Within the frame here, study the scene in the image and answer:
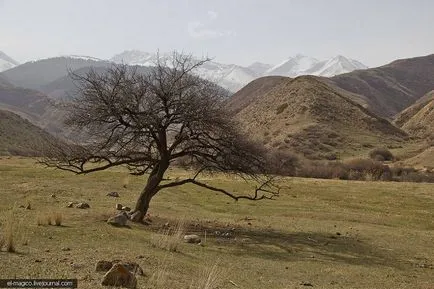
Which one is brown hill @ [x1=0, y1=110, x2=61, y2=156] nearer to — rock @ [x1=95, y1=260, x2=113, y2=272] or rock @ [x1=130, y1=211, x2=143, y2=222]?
rock @ [x1=130, y1=211, x2=143, y2=222]

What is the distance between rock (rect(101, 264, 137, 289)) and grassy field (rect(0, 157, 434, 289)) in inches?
16.3

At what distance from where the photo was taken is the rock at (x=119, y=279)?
964cm

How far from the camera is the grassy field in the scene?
1271cm

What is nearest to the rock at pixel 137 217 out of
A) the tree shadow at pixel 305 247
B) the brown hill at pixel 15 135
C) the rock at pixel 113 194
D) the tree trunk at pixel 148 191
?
the tree trunk at pixel 148 191

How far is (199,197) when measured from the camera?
41031 millimetres

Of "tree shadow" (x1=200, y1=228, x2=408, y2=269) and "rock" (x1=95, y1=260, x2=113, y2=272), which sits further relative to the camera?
"tree shadow" (x1=200, y1=228, x2=408, y2=269)

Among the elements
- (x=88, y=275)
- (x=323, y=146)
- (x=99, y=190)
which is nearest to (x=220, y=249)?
(x=88, y=275)

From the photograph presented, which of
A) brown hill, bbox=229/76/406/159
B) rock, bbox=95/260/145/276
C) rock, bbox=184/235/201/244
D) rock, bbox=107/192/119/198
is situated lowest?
rock, bbox=107/192/119/198

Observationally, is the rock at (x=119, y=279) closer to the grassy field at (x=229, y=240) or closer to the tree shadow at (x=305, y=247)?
the grassy field at (x=229, y=240)

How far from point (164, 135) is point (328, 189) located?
31.9 meters

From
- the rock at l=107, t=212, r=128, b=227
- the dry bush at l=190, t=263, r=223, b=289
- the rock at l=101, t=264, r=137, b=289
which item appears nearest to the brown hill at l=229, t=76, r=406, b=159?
the rock at l=107, t=212, r=128, b=227

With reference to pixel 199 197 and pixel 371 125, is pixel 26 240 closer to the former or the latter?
pixel 199 197

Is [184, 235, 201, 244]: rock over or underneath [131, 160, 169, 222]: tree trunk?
underneath

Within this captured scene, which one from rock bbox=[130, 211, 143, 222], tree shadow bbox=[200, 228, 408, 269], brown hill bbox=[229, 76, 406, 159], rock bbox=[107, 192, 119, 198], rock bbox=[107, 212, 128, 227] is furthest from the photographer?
brown hill bbox=[229, 76, 406, 159]
